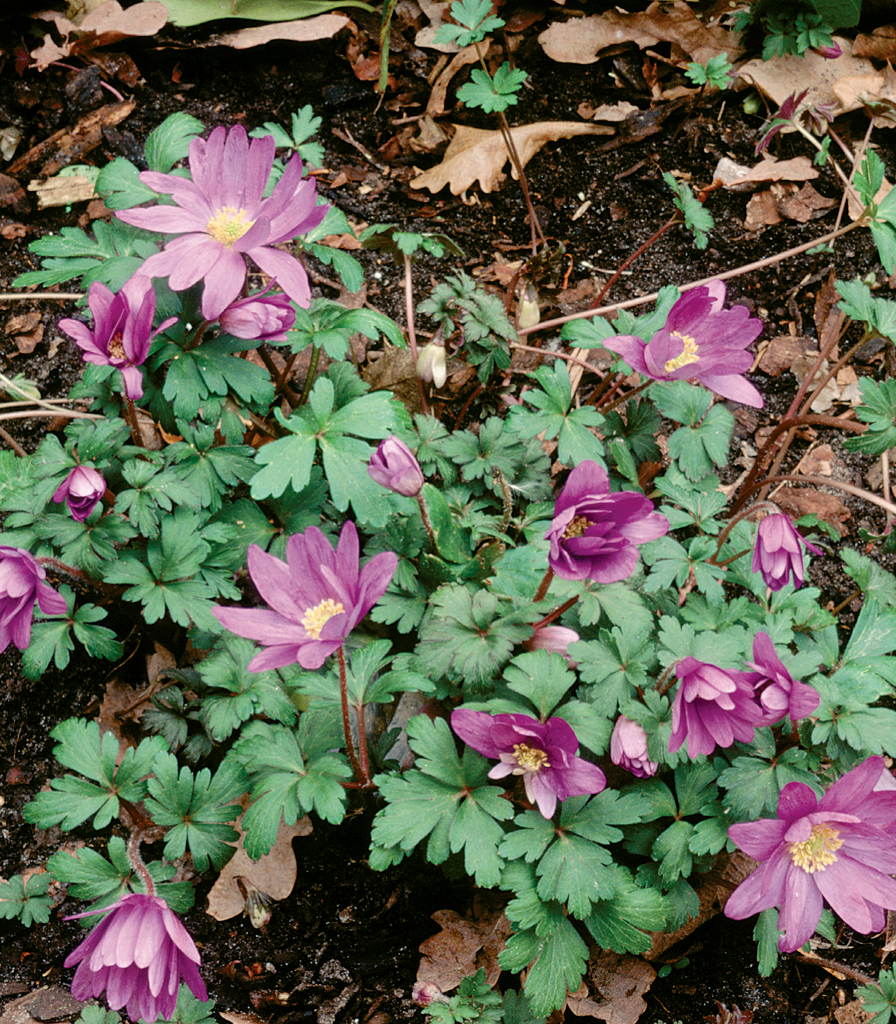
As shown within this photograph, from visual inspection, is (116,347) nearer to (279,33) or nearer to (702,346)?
(702,346)

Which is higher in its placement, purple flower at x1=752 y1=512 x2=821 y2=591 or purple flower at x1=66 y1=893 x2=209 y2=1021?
purple flower at x1=752 y1=512 x2=821 y2=591

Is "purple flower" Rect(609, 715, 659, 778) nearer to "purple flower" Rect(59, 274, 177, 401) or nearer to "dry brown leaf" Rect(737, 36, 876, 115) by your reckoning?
"purple flower" Rect(59, 274, 177, 401)

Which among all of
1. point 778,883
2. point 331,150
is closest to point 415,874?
point 778,883

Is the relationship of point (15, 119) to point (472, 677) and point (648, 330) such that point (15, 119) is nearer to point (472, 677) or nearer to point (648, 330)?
point (648, 330)

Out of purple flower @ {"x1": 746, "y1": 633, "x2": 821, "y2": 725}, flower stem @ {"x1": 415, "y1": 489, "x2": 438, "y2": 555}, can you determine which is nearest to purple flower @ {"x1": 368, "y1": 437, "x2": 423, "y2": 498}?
flower stem @ {"x1": 415, "y1": 489, "x2": 438, "y2": 555}

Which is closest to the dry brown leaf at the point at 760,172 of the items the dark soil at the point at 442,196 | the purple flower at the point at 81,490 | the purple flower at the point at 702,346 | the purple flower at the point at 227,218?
the dark soil at the point at 442,196

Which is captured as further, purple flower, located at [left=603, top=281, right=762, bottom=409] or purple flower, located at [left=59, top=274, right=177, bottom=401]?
purple flower, located at [left=603, top=281, right=762, bottom=409]
